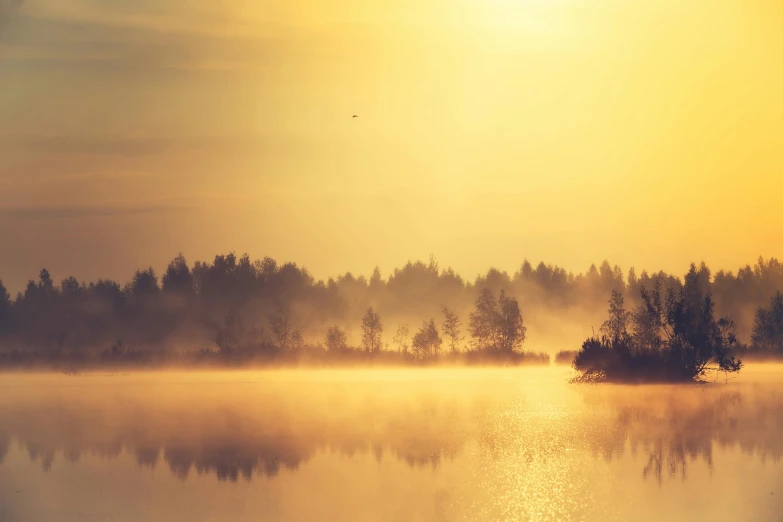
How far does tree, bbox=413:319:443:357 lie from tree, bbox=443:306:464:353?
0.80 metres

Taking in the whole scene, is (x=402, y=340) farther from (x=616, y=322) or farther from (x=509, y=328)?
(x=616, y=322)

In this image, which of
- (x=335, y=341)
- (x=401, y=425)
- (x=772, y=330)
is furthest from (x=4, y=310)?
(x=401, y=425)

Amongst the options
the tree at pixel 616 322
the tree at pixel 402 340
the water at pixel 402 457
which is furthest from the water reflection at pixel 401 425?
the tree at pixel 402 340

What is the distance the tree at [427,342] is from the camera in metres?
70.7

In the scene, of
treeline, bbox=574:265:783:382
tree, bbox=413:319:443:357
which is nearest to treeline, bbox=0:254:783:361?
tree, bbox=413:319:443:357

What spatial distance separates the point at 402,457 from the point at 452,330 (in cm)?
4836

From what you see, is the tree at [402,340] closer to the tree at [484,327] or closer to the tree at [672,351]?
the tree at [484,327]

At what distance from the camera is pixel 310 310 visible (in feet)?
360

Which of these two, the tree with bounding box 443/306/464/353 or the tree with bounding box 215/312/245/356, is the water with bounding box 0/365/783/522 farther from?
the tree with bounding box 215/312/245/356

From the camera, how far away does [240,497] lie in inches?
705

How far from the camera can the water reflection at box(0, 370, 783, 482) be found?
2270 cm

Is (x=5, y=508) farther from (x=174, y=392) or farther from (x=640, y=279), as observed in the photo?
(x=640, y=279)

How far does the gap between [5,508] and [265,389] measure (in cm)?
2797

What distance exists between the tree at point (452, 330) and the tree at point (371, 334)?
18.1 ft
